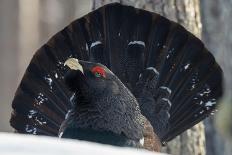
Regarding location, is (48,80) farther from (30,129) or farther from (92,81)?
(92,81)

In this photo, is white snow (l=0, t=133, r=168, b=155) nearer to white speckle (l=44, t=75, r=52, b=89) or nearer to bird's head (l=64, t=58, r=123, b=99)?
bird's head (l=64, t=58, r=123, b=99)

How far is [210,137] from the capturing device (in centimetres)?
592

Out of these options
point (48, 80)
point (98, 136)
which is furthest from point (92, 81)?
point (48, 80)

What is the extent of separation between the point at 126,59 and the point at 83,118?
0.88m

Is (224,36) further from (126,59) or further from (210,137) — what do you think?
(126,59)

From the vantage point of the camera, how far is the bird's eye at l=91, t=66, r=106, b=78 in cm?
396

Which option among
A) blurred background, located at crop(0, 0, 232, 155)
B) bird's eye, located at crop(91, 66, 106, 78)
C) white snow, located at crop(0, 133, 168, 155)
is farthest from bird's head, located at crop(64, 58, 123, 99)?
blurred background, located at crop(0, 0, 232, 155)

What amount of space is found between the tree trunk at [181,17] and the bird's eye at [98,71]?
30.0 inches

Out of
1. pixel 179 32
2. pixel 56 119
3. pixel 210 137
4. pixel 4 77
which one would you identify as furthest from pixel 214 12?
pixel 4 77

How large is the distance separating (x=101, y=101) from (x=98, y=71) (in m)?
0.18

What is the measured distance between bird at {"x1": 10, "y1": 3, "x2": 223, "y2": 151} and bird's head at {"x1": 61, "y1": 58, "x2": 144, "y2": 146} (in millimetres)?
273

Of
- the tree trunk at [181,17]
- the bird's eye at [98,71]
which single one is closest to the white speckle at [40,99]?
the tree trunk at [181,17]

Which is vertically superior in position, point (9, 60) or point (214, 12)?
point (214, 12)

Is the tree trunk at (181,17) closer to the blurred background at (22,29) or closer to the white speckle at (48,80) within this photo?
the white speckle at (48,80)
